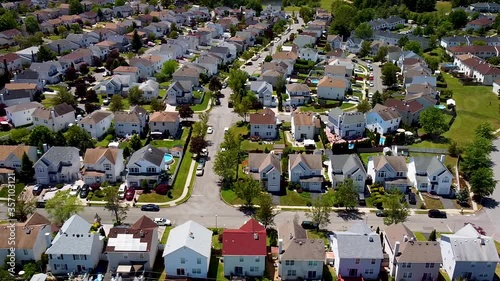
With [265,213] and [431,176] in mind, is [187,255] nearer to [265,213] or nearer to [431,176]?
[265,213]

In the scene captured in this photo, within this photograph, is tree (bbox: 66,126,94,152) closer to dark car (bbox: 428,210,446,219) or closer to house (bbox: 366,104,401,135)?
house (bbox: 366,104,401,135)

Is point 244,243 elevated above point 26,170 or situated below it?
above

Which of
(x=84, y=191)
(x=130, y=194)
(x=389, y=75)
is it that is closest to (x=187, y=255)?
(x=130, y=194)

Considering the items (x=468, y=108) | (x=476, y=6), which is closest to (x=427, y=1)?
(x=476, y=6)

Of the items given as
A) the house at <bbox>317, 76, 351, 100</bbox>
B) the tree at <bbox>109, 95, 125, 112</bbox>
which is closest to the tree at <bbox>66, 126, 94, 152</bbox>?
the tree at <bbox>109, 95, 125, 112</bbox>

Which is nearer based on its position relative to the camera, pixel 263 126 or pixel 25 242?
pixel 25 242

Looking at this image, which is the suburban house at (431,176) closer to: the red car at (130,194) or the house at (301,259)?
the house at (301,259)

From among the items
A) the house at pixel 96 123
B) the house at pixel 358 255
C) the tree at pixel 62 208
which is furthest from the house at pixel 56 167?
the house at pixel 358 255
